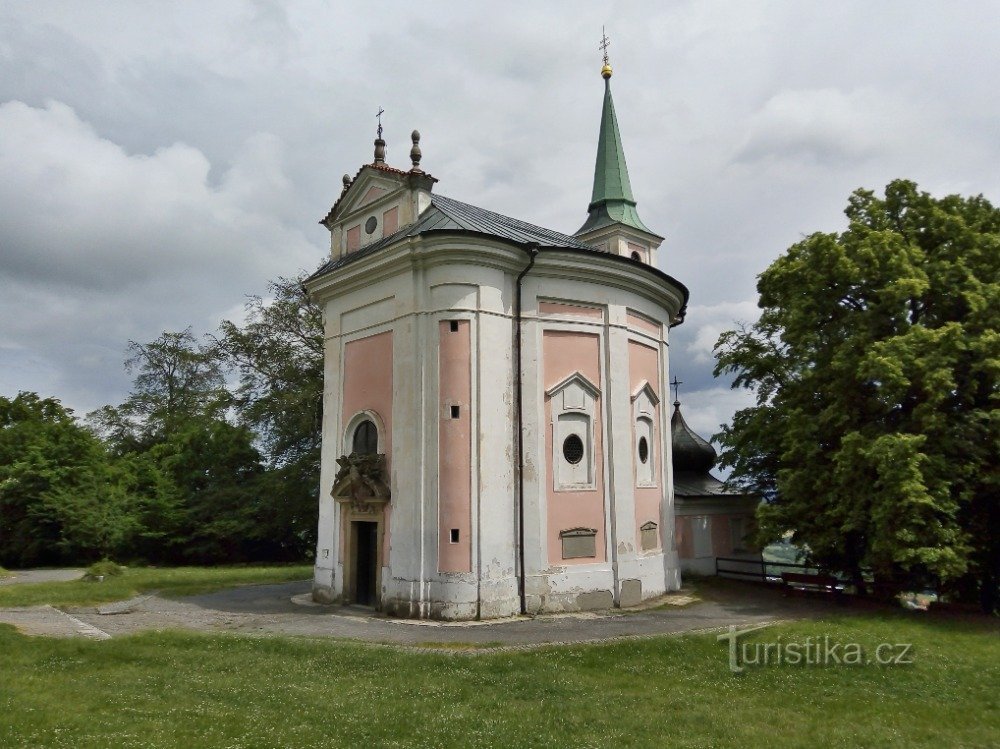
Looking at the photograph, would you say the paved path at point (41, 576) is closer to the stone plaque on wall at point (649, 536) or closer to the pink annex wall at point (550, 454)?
the pink annex wall at point (550, 454)

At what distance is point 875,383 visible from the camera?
16438 mm

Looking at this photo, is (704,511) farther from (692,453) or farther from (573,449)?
(573,449)

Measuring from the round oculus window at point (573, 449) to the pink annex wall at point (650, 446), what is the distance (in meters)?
1.64

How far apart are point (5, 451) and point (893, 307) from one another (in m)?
35.6

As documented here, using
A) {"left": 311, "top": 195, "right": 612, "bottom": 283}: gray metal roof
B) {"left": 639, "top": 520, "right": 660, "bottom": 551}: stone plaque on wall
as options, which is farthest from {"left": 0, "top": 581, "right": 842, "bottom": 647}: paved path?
{"left": 311, "top": 195, "right": 612, "bottom": 283}: gray metal roof

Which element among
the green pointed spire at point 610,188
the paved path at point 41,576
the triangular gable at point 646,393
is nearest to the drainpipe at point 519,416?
the triangular gable at point 646,393

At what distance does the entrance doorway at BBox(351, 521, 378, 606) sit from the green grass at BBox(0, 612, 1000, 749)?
4.71 meters

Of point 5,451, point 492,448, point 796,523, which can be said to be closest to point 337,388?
point 492,448

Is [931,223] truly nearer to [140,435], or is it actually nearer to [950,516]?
[950,516]

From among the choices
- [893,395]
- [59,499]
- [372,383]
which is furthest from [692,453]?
[59,499]

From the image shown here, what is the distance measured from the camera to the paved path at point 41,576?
2325 cm

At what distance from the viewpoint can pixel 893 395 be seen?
609 inches

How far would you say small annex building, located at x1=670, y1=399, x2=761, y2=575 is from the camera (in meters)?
22.8

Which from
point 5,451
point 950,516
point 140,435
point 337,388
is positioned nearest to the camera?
point 950,516
